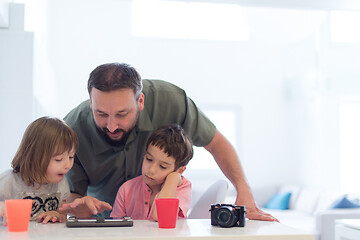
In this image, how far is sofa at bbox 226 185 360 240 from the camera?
4.13m

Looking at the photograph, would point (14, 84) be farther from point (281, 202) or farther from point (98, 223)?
point (281, 202)

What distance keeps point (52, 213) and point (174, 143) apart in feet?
1.62

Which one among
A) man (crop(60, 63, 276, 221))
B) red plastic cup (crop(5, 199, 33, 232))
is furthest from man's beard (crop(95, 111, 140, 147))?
red plastic cup (crop(5, 199, 33, 232))

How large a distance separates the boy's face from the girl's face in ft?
0.89

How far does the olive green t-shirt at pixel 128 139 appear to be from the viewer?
180 centimetres

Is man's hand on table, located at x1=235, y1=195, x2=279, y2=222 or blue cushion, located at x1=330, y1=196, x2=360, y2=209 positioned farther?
blue cushion, located at x1=330, y1=196, x2=360, y2=209

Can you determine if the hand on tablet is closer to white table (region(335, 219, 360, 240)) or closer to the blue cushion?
white table (region(335, 219, 360, 240))

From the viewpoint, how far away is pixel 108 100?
1.56m

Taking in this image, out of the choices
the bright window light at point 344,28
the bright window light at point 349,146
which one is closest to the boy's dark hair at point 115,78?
the bright window light at point 344,28

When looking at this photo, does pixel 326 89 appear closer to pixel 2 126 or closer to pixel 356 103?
pixel 356 103

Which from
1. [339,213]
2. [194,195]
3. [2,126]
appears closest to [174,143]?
[2,126]

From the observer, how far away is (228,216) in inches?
46.3

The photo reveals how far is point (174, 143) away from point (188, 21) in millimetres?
5043

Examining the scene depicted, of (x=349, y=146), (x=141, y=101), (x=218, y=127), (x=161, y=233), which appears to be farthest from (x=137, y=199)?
(x=218, y=127)
